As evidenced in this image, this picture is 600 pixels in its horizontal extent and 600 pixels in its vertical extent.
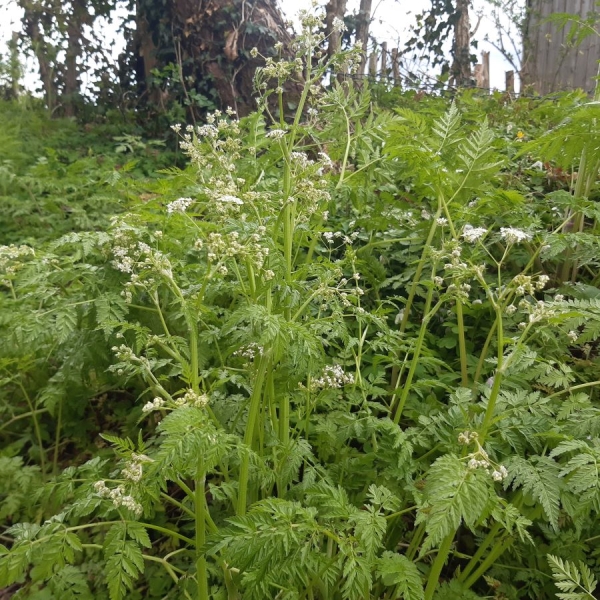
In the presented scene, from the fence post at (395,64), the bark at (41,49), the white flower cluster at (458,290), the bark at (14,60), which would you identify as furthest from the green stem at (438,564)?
the bark at (14,60)

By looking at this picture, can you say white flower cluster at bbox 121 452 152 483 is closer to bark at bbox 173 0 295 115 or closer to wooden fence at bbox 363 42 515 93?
bark at bbox 173 0 295 115

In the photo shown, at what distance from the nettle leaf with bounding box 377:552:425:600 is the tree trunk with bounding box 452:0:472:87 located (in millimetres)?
9349

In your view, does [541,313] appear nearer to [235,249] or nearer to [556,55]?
[235,249]

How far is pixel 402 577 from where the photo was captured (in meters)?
1.51

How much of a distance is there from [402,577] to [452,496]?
0.38 meters

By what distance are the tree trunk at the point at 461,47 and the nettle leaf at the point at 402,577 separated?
368 inches

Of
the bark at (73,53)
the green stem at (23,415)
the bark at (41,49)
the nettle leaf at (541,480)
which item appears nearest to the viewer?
the nettle leaf at (541,480)

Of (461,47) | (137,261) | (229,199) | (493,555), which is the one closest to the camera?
(229,199)

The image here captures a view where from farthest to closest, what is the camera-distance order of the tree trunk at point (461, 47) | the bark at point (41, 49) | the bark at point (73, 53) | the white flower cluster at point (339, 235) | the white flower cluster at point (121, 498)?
1. the tree trunk at point (461, 47)
2. the bark at point (41, 49)
3. the bark at point (73, 53)
4. the white flower cluster at point (339, 235)
5. the white flower cluster at point (121, 498)

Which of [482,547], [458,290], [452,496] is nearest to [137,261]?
[458,290]

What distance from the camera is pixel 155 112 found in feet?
26.4

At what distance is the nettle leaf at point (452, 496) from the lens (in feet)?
4.24

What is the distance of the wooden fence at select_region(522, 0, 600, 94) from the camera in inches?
314

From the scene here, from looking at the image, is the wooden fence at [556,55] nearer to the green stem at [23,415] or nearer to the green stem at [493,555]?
the green stem at [493,555]
